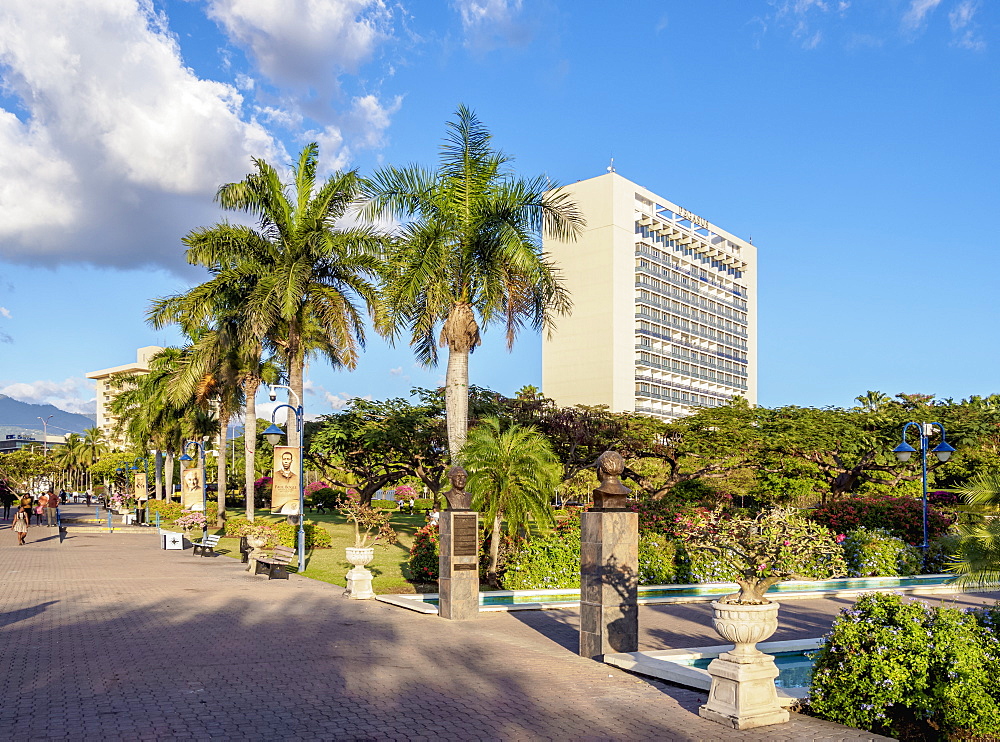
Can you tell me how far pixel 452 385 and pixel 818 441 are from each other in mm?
21893

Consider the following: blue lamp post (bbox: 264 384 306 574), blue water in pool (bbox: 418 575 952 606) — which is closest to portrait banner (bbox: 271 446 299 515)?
blue lamp post (bbox: 264 384 306 574)

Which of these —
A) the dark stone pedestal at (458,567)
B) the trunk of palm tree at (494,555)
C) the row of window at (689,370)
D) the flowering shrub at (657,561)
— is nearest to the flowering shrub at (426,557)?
the trunk of palm tree at (494,555)

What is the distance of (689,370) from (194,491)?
8863cm

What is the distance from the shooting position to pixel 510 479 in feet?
56.0

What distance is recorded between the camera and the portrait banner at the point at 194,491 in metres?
36.3

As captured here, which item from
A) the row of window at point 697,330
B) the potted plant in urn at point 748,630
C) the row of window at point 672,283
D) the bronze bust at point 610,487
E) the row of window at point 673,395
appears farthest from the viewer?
the row of window at point 697,330

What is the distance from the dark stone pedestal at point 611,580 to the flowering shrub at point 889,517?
1546 cm

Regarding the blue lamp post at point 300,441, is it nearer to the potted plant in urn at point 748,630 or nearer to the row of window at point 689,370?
the potted plant in urn at point 748,630

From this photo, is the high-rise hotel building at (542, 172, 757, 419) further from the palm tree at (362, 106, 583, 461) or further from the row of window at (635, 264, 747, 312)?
the palm tree at (362, 106, 583, 461)

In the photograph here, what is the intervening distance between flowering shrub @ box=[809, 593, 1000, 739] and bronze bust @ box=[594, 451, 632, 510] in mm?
3172

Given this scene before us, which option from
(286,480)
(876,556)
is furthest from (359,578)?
(876,556)

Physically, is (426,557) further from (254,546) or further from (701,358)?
(701,358)

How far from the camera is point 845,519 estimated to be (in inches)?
964

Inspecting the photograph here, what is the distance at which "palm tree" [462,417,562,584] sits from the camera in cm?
1705
